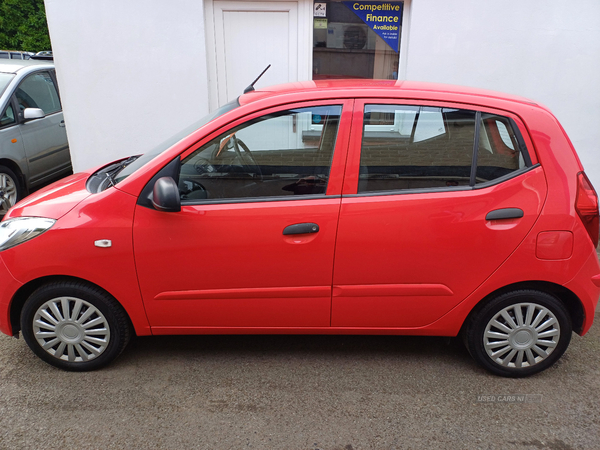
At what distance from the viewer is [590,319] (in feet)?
10.0

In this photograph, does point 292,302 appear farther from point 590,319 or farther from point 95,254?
point 590,319

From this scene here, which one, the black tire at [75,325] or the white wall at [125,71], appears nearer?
the black tire at [75,325]

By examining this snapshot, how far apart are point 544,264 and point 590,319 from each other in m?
0.54

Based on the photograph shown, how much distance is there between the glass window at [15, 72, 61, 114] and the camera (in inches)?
267

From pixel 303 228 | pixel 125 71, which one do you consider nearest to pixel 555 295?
pixel 303 228

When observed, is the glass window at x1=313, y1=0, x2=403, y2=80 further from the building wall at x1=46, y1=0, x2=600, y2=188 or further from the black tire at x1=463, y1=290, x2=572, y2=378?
the black tire at x1=463, y1=290, x2=572, y2=378

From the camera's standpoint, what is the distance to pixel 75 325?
3055 millimetres

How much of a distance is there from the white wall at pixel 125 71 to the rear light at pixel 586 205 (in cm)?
423

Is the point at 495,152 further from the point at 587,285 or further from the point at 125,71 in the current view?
the point at 125,71

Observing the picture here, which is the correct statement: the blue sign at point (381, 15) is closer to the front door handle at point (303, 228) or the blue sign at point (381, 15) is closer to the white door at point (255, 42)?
the white door at point (255, 42)

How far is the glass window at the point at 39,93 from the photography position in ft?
22.2

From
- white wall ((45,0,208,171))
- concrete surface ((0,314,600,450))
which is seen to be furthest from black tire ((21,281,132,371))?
white wall ((45,0,208,171))

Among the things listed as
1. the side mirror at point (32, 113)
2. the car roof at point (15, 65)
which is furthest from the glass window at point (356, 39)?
the car roof at point (15, 65)

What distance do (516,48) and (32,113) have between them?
20.0 feet
